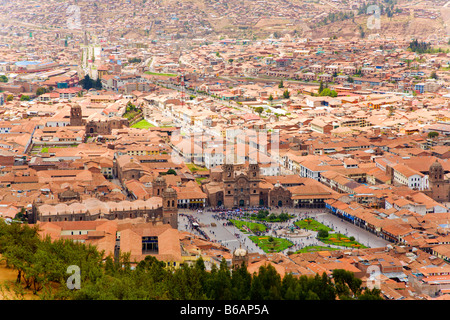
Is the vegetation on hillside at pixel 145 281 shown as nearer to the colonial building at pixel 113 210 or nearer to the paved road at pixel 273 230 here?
the colonial building at pixel 113 210

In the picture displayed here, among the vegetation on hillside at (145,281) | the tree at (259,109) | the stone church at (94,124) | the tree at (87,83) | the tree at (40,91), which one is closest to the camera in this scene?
the vegetation on hillside at (145,281)

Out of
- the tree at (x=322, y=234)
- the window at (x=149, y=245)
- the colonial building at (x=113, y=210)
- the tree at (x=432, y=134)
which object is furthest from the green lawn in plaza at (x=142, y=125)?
the window at (x=149, y=245)

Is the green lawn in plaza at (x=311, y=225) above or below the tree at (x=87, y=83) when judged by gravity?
below

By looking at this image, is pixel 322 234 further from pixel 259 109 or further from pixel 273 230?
pixel 259 109

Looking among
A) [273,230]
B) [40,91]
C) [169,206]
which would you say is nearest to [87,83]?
[40,91]

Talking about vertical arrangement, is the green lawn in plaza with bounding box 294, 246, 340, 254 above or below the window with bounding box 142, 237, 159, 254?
below

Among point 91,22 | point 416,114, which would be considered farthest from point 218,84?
point 91,22

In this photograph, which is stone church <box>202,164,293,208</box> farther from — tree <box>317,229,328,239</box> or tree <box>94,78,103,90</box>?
tree <box>94,78,103,90</box>

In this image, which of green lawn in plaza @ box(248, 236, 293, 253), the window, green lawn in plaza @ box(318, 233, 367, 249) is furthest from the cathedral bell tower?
green lawn in plaza @ box(318, 233, 367, 249)

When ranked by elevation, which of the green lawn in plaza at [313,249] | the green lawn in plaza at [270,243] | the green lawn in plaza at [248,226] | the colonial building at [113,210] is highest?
the colonial building at [113,210]
